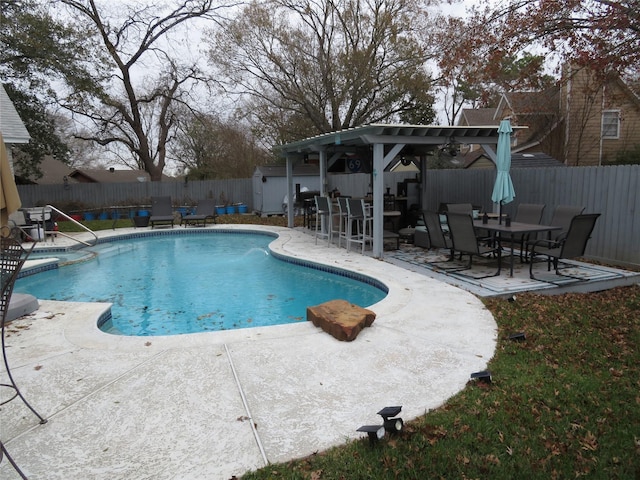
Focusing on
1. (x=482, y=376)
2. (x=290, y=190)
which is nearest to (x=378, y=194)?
(x=482, y=376)

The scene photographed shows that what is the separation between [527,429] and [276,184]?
15.5 meters

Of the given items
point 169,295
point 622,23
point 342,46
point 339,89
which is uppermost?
point 342,46

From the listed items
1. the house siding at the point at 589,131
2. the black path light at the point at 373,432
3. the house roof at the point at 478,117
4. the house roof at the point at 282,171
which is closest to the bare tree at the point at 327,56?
the house roof at the point at 282,171

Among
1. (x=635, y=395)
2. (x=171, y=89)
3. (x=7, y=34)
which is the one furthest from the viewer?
(x=171, y=89)

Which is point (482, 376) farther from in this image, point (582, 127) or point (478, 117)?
point (478, 117)

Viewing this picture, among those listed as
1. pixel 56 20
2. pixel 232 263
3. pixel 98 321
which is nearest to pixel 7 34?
pixel 56 20

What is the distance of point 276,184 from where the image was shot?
1752cm

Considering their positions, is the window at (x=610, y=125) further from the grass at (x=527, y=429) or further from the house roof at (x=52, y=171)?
the house roof at (x=52, y=171)

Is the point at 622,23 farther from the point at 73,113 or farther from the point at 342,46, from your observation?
the point at 73,113

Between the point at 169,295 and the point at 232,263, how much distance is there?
268 centimetres

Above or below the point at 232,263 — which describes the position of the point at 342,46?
above

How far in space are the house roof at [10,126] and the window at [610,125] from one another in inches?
816

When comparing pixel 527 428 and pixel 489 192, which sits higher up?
pixel 489 192

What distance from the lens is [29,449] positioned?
2.54 meters
